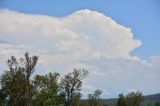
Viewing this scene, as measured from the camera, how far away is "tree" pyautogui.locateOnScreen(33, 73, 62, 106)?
8519cm

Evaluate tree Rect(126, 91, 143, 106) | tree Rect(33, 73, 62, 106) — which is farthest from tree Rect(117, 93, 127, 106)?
tree Rect(33, 73, 62, 106)

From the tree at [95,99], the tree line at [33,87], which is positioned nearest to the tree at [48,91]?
the tree line at [33,87]

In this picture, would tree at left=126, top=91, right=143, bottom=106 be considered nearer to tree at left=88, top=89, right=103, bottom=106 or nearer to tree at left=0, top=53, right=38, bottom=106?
tree at left=88, top=89, right=103, bottom=106

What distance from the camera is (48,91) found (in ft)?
293

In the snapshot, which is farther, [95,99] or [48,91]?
[95,99]

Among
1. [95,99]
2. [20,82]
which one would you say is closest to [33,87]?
[20,82]

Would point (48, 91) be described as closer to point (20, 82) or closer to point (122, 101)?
point (20, 82)

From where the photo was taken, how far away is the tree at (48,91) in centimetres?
8519

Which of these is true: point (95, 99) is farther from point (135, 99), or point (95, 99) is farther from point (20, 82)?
point (20, 82)

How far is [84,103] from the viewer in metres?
136

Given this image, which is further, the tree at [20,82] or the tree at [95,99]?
the tree at [95,99]

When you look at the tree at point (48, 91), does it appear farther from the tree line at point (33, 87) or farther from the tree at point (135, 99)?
the tree at point (135, 99)

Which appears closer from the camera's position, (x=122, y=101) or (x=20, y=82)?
(x=20, y=82)

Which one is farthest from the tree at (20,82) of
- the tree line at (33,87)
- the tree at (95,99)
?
the tree at (95,99)
